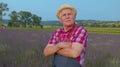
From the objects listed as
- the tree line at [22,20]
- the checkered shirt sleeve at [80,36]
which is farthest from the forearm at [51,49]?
the tree line at [22,20]

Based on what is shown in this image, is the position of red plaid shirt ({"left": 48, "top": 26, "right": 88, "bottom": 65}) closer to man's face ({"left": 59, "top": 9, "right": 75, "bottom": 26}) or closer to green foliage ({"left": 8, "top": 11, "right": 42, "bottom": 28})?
man's face ({"left": 59, "top": 9, "right": 75, "bottom": 26})

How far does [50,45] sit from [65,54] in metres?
0.30

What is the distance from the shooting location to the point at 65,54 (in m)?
4.05

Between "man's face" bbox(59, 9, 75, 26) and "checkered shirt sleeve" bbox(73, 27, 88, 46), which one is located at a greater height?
"man's face" bbox(59, 9, 75, 26)

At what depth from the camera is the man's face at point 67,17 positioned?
4094 millimetres

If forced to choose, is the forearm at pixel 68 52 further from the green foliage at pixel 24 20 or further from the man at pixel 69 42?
the green foliage at pixel 24 20

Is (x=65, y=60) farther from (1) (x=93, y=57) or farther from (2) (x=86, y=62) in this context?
(1) (x=93, y=57)

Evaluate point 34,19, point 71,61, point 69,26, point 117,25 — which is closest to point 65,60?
point 71,61

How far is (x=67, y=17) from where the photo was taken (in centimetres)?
411

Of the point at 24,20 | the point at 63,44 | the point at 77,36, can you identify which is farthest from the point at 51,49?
the point at 24,20

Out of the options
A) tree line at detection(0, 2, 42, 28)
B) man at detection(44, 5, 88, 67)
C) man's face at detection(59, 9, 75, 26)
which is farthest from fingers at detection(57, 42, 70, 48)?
tree line at detection(0, 2, 42, 28)

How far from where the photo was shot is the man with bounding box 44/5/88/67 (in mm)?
4020

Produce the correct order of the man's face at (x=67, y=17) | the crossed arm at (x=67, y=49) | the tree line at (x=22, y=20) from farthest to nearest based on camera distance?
1. the tree line at (x=22, y=20)
2. the man's face at (x=67, y=17)
3. the crossed arm at (x=67, y=49)

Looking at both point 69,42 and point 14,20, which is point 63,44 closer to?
point 69,42
